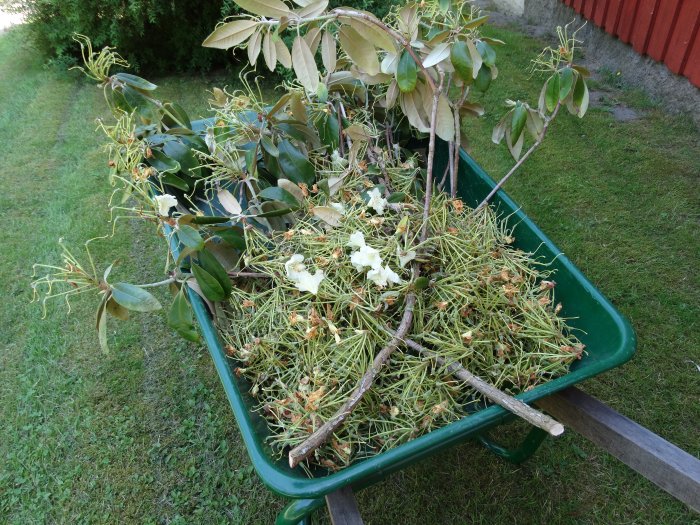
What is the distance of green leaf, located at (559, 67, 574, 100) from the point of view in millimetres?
1147

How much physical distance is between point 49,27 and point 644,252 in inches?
188

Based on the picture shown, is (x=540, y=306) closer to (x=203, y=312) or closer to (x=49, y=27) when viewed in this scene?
(x=203, y=312)

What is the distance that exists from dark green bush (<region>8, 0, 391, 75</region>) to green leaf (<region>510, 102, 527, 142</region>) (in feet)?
8.52

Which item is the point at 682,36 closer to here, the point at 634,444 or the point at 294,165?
the point at 294,165

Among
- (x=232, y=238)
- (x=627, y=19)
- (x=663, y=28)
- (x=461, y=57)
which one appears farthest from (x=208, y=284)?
(x=627, y=19)

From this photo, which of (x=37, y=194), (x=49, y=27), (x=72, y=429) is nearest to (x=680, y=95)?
(x=72, y=429)

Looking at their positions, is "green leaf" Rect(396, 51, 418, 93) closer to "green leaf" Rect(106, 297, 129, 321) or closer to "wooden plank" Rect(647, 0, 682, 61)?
"green leaf" Rect(106, 297, 129, 321)

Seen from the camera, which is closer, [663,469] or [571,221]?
[663,469]

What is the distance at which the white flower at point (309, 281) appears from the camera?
954mm

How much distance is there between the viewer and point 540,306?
3.37 ft

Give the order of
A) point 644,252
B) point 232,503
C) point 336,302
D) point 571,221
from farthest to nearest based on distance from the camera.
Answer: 1. point 571,221
2. point 644,252
3. point 232,503
4. point 336,302

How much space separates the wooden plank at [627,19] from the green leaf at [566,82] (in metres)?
2.91

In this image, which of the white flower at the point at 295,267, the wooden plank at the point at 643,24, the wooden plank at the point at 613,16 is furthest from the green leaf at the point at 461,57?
the wooden plank at the point at 613,16

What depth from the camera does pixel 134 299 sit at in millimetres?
972
